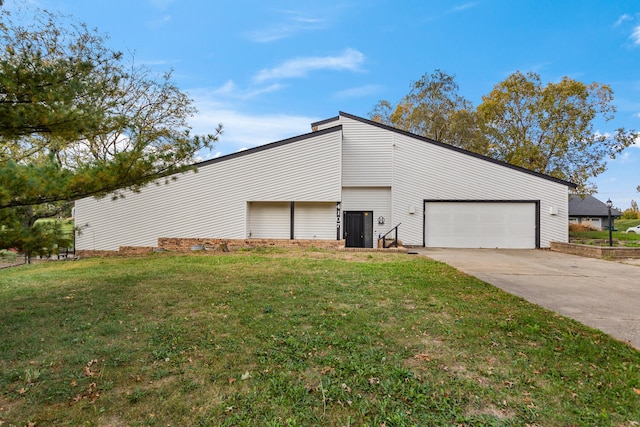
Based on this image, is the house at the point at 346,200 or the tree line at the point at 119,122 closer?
the tree line at the point at 119,122

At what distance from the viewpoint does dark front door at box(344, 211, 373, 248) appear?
49.9 ft

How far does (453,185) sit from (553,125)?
10631 millimetres

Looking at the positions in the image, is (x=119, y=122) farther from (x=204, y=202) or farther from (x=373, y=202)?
(x=373, y=202)

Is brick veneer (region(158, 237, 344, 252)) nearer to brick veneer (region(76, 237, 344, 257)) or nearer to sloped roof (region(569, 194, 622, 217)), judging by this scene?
brick veneer (region(76, 237, 344, 257))

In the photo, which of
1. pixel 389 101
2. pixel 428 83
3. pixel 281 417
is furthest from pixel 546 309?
pixel 389 101

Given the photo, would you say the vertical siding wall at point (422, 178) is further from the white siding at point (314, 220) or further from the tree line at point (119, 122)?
the tree line at point (119, 122)

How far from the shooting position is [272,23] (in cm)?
1316

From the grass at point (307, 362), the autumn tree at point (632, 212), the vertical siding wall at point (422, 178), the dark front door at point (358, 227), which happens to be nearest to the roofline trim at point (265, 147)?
the vertical siding wall at point (422, 178)

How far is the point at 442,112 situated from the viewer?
2375 centimetres

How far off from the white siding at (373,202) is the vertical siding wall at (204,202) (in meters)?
1.82

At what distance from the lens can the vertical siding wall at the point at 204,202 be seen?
46.0 feet

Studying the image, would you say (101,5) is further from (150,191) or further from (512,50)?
(512,50)

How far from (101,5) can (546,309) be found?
1675cm

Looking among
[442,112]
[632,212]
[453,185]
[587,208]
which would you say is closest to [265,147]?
[453,185]
